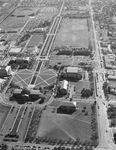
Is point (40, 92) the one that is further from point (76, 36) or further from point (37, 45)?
point (76, 36)

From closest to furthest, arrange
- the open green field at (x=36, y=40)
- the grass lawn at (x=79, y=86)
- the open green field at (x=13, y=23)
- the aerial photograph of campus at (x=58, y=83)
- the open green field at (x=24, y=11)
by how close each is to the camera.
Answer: the aerial photograph of campus at (x=58, y=83) → the grass lawn at (x=79, y=86) → the open green field at (x=36, y=40) → the open green field at (x=13, y=23) → the open green field at (x=24, y=11)

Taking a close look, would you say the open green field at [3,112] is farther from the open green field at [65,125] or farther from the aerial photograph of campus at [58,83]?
the open green field at [65,125]

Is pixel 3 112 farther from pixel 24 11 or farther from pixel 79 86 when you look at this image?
pixel 24 11

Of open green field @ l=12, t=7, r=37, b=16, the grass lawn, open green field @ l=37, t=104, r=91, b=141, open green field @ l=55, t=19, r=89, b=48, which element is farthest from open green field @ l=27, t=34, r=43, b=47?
open green field @ l=37, t=104, r=91, b=141

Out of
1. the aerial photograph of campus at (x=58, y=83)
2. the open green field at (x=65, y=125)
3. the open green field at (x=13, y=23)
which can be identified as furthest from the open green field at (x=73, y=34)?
the open green field at (x=65, y=125)

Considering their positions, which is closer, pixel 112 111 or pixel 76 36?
pixel 112 111

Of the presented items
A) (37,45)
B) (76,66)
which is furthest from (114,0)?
(76,66)

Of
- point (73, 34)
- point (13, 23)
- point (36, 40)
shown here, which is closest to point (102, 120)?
point (36, 40)

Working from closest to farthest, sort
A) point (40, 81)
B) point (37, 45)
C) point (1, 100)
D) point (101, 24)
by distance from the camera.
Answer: point (1, 100), point (40, 81), point (37, 45), point (101, 24)
